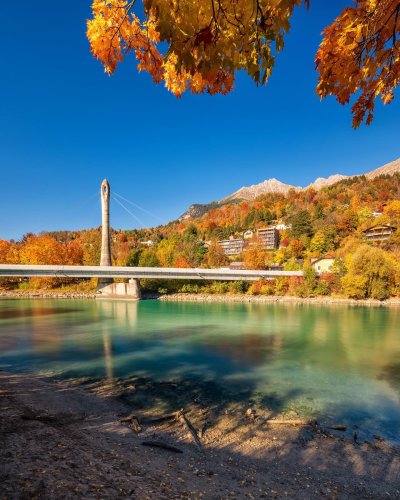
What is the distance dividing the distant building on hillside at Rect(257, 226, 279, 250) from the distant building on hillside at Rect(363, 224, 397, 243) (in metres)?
23.4

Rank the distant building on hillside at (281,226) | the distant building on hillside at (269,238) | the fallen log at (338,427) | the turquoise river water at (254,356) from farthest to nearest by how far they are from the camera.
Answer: the distant building on hillside at (281,226)
the distant building on hillside at (269,238)
the turquoise river water at (254,356)
the fallen log at (338,427)

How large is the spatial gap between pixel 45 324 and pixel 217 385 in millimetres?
17903

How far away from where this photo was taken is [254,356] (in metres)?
13.2

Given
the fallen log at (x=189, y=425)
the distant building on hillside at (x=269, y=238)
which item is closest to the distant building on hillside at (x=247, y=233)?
the distant building on hillside at (x=269, y=238)

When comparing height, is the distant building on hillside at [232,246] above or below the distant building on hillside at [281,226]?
below

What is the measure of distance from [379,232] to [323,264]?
48.0ft

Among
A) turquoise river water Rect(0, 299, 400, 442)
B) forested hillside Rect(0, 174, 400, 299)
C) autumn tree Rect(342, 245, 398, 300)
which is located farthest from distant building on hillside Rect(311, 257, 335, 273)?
turquoise river water Rect(0, 299, 400, 442)

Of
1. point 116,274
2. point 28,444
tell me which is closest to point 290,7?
point 28,444

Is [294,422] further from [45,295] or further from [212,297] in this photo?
[45,295]

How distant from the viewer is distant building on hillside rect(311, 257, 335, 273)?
43406 millimetres

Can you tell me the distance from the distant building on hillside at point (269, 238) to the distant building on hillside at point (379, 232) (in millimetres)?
23426

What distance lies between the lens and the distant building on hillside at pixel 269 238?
72.5 metres

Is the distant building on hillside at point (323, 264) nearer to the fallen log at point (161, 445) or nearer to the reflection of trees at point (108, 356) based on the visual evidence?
the reflection of trees at point (108, 356)

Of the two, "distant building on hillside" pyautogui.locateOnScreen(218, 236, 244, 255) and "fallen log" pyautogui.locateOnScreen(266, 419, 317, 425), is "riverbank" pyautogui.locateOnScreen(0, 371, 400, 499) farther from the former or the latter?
"distant building on hillside" pyautogui.locateOnScreen(218, 236, 244, 255)
